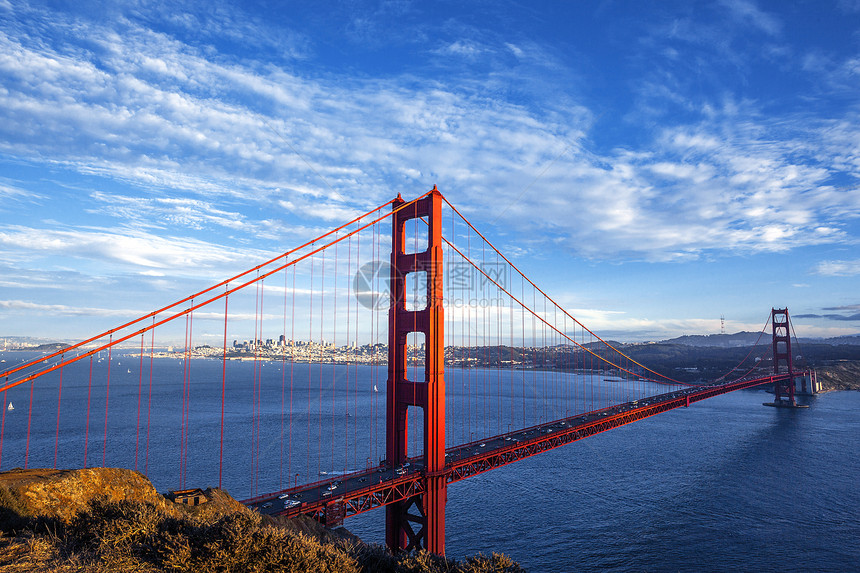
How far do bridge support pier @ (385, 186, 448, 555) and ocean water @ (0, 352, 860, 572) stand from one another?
21.6 feet

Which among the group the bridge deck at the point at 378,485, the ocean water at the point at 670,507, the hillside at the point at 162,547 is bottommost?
the ocean water at the point at 670,507

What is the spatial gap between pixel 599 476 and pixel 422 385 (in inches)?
1199

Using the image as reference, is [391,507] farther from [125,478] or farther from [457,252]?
[457,252]

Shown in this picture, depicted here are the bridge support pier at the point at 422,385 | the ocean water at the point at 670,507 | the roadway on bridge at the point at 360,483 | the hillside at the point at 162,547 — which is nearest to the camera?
the hillside at the point at 162,547

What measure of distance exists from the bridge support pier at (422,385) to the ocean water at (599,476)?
6596 mm

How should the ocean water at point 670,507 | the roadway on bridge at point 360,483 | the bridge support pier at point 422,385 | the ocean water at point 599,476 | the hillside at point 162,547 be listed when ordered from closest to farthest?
1. the hillside at point 162,547
2. the roadway on bridge at point 360,483
3. the bridge support pier at point 422,385
4. the ocean water at point 670,507
5. the ocean water at point 599,476

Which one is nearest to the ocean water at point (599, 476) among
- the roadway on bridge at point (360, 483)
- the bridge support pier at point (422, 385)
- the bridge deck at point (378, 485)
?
the bridge deck at point (378, 485)

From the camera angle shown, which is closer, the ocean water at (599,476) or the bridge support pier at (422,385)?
the bridge support pier at (422,385)

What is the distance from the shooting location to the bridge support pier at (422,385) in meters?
25.1

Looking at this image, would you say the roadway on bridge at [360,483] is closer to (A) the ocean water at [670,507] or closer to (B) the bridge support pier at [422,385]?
(B) the bridge support pier at [422,385]

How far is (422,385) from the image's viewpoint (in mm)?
26375

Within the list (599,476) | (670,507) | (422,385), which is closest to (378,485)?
(422,385)

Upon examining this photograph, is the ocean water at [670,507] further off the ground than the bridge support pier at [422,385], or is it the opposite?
the bridge support pier at [422,385]

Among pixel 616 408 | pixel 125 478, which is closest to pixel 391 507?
pixel 125 478
